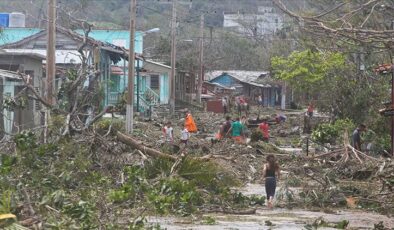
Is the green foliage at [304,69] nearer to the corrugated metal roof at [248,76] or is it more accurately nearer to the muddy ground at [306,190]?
the corrugated metal roof at [248,76]

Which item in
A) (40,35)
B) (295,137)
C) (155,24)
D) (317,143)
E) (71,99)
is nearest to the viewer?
(71,99)

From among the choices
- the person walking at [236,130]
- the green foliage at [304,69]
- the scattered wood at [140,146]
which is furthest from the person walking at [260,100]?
the scattered wood at [140,146]

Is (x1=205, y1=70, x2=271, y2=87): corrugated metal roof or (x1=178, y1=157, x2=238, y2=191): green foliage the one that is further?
(x1=205, y1=70, x2=271, y2=87): corrugated metal roof

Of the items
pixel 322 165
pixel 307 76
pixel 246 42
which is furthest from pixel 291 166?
pixel 246 42

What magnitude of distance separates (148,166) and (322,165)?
7.12 metres

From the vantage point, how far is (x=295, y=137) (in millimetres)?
43688

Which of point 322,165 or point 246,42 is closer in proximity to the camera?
point 322,165

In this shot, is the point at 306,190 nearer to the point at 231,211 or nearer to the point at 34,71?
the point at 231,211

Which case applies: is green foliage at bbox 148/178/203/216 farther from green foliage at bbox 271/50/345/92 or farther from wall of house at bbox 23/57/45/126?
green foliage at bbox 271/50/345/92

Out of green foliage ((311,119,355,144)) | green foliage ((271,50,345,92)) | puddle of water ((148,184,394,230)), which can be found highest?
green foliage ((271,50,345,92))

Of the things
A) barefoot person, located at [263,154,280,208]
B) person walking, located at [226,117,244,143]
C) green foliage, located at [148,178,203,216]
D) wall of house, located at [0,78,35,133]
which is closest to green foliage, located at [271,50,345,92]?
person walking, located at [226,117,244,143]

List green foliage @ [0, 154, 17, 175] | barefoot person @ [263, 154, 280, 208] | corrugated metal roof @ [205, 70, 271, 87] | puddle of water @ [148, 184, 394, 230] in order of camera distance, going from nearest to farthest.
Answer: green foliage @ [0, 154, 17, 175]
puddle of water @ [148, 184, 394, 230]
barefoot person @ [263, 154, 280, 208]
corrugated metal roof @ [205, 70, 271, 87]

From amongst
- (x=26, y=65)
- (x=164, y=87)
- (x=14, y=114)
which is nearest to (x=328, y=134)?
(x=26, y=65)

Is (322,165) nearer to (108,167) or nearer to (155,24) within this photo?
(108,167)
